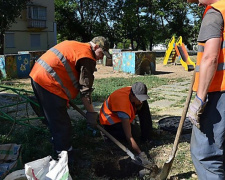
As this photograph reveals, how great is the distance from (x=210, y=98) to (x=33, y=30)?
29.3 meters

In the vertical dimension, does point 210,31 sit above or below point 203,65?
above

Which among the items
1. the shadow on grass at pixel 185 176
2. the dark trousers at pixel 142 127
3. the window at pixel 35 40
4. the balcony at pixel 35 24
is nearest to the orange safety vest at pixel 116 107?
the dark trousers at pixel 142 127

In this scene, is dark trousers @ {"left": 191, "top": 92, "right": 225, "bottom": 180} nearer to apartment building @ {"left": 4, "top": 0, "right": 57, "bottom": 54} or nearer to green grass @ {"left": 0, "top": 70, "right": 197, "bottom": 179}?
green grass @ {"left": 0, "top": 70, "right": 197, "bottom": 179}

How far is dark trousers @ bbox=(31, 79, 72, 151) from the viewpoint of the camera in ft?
9.47

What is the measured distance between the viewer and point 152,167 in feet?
9.71

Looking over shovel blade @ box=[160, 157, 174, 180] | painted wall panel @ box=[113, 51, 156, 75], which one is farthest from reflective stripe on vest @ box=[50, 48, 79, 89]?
painted wall panel @ box=[113, 51, 156, 75]

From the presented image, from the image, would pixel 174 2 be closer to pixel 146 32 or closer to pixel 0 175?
pixel 146 32

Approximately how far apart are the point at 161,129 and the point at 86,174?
5.40 ft

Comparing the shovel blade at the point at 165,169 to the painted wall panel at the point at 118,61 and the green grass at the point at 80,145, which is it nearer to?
the green grass at the point at 80,145

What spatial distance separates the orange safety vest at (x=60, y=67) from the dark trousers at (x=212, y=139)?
126cm

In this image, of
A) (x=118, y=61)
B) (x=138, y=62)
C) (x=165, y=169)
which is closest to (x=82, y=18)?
(x=118, y=61)

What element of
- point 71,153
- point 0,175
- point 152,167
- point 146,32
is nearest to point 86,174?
point 71,153

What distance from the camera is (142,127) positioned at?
387cm

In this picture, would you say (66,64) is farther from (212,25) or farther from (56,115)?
(212,25)
